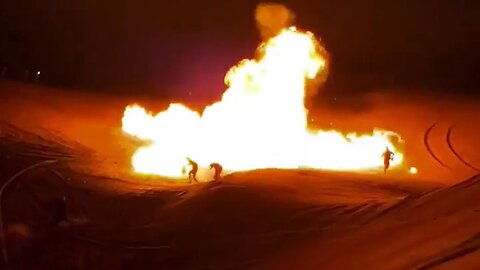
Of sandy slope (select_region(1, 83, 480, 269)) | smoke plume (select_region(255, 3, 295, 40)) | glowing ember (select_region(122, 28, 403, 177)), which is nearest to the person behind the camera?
sandy slope (select_region(1, 83, 480, 269))

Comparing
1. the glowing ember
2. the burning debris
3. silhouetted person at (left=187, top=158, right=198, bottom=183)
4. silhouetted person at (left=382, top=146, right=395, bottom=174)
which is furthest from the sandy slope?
the burning debris

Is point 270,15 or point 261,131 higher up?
point 270,15

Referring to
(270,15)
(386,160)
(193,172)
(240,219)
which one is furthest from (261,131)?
(270,15)

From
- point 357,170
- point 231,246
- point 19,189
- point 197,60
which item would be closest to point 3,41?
point 197,60

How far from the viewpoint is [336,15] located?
28.3 metres

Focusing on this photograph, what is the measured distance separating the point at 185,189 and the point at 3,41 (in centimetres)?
1500

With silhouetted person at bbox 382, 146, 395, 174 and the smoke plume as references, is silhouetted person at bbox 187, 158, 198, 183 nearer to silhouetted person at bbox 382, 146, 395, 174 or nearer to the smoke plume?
silhouetted person at bbox 382, 146, 395, 174

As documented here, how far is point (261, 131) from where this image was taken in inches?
A: 694

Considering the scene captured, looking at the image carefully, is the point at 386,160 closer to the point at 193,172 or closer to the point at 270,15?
the point at 193,172

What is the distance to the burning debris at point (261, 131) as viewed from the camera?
16203mm

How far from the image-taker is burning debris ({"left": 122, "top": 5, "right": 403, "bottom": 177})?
53.2ft

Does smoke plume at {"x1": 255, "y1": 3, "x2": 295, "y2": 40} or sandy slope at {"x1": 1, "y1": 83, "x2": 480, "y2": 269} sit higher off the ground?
smoke plume at {"x1": 255, "y1": 3, "x2": 295, "y2": 40}

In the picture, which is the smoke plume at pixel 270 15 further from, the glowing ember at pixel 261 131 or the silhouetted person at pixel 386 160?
the silhouetted person at pixel 386 160

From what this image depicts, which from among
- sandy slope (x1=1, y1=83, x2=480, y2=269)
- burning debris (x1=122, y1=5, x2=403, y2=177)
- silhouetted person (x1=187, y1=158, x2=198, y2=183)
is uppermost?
burning debris (x1=122, y1=5, x2=403, y2=177)
